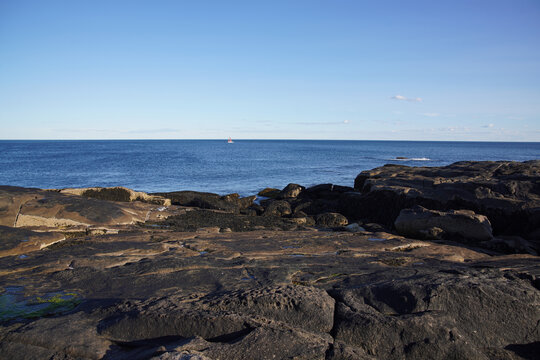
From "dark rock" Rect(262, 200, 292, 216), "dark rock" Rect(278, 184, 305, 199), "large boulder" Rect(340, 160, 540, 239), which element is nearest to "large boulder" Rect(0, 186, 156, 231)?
"dark rock" Rect(262, 200, 292, 216)

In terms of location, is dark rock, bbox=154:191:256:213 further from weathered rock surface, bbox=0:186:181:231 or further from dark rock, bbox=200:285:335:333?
dark rock, bbox=200:285:335:333

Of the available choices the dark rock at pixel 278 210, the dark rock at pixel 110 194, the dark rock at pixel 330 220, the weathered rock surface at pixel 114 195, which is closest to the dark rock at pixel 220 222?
the dark rock at pixel 330 220

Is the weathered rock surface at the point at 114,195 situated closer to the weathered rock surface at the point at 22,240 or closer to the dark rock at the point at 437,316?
the weathered rock surface at the point at 22,240

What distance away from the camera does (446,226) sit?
11516 millimetres

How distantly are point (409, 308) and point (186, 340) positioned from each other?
2.76m

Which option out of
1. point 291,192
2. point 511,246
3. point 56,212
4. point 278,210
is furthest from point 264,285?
point 291,192

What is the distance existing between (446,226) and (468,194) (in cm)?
352

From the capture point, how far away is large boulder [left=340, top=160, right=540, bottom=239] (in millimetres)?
12727

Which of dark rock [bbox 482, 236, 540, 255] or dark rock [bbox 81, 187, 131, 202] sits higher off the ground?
dark rock [bbox 81, 187, 131, 202]

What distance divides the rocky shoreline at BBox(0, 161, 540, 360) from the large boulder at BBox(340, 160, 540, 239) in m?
0.09

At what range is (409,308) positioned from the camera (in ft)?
15.8

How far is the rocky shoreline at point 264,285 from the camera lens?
4.20 m

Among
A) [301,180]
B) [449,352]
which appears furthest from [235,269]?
[301,180]

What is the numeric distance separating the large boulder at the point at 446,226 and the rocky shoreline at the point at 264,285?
0.11 ft
